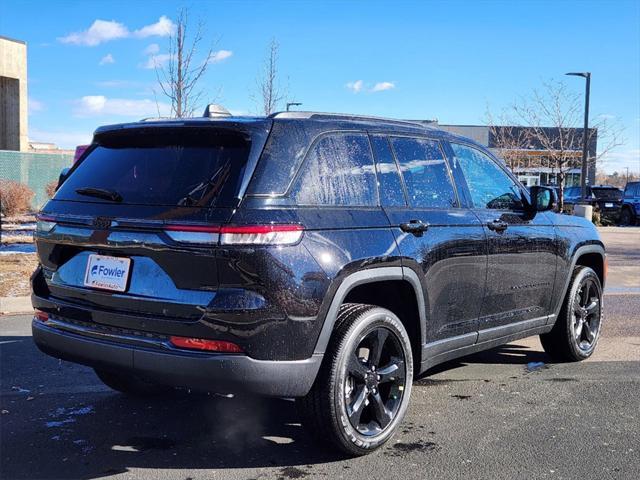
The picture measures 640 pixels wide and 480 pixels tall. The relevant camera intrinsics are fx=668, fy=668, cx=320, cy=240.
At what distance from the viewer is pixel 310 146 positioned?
147 inches

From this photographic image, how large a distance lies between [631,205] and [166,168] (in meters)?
27.2

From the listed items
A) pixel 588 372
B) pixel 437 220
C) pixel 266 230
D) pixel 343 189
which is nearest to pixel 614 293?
pixel 588 372

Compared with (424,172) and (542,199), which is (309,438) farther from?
(542,199)

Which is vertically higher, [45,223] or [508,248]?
[45,223]

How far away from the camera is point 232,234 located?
3.24 meters

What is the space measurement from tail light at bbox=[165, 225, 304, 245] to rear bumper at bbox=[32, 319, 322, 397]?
0.56 m

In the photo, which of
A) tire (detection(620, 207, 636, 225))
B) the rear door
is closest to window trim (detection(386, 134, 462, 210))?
the rear door

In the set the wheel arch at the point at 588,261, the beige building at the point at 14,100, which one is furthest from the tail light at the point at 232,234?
the beige building at the point at 14,100

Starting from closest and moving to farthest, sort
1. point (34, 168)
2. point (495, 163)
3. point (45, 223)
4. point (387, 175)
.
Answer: point (45, 223) < point (387, 175) < point (495, 163) < point (34, 168)

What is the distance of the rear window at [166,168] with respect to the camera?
11.3 feet

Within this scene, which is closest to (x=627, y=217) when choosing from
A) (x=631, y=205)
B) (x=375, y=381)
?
(x=631, y=205)

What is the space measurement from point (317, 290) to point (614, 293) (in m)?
8.06

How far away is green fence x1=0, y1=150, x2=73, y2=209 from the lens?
2641 centimetres

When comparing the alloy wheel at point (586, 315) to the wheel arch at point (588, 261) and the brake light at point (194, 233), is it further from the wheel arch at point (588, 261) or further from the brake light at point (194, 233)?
the brake light at point (194, 233)
